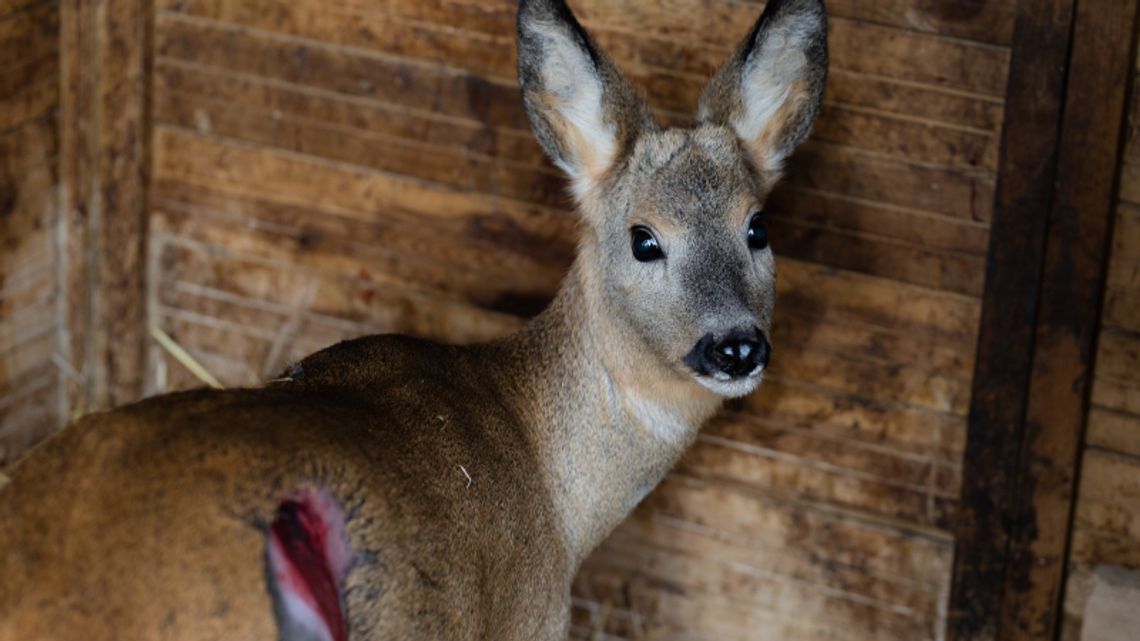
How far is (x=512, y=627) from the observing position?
432cm

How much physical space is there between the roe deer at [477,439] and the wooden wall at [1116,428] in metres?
1.12

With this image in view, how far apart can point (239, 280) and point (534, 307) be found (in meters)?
1.33

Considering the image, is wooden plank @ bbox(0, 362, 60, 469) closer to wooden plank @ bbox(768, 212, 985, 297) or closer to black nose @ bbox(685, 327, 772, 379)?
wooden plank @ bbox(768, 212, 985, 297)

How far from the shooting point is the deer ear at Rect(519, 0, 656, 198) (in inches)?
189

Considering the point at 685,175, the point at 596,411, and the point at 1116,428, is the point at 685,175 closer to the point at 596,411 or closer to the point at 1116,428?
the point at 596,411

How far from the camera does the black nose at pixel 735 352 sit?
4.42 meters

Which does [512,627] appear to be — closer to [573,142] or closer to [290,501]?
[290,501]

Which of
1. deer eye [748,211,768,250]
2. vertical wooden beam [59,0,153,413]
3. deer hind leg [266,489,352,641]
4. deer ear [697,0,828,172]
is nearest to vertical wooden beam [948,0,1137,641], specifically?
deer ear [697,0,828,172]

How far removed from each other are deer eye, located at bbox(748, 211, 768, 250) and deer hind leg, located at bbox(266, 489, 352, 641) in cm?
185

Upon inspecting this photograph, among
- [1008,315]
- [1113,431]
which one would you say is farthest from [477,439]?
[1113,431]

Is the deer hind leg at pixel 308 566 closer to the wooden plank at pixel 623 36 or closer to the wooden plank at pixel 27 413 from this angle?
the wooden plank at pixel 623 36

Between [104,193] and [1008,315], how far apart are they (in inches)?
146

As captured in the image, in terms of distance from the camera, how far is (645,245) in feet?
15.5

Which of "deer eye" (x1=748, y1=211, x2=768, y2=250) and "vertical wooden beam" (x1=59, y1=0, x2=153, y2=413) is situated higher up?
"deer eye" (x1=748, y1=211, x2=768, y2=250)
